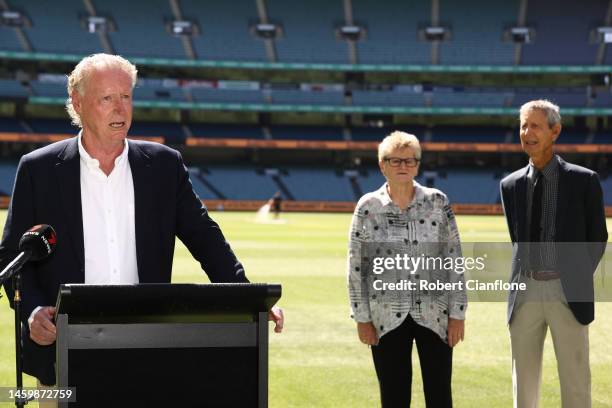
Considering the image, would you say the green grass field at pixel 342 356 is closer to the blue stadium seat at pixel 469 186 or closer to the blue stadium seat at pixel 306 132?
the blue stadium seat at pixel 469 186

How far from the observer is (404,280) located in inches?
179

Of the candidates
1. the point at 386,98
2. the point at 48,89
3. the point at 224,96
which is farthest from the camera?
the point at 386,98

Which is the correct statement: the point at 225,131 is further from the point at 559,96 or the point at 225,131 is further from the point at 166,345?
the point at 166,345

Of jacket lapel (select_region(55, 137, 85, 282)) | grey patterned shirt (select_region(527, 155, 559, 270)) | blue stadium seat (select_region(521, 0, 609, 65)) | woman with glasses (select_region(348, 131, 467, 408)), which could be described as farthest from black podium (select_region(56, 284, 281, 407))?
blue stadium seat (select_region(521, 0, 609, 65))

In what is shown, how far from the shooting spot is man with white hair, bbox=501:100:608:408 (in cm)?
503

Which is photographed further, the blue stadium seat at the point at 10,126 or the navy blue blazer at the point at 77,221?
the blue stadium seat at the point at 10,126

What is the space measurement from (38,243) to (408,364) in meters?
2.60

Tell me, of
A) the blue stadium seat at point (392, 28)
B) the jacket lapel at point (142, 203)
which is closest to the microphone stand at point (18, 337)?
the jacket lapel at point (142, 203)

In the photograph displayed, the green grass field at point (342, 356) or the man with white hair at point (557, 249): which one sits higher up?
the man with white hair at point (557, 249)

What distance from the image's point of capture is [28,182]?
3311 mm

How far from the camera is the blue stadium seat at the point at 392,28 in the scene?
2189 inches

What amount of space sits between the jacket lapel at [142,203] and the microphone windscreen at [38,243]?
0.59m

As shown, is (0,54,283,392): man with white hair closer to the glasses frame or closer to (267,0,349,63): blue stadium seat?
the glasses frame

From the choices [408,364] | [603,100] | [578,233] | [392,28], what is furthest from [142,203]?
[603,100]
